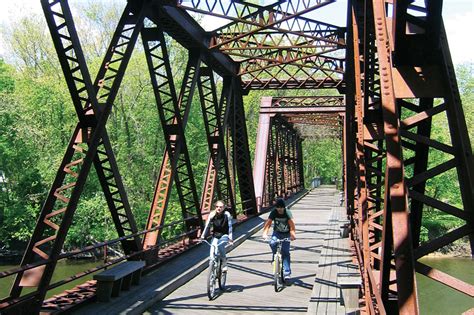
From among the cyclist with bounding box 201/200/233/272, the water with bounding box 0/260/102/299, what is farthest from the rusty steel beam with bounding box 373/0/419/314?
the water with bounding box 0/260/102/299

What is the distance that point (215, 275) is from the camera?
8.10 meters

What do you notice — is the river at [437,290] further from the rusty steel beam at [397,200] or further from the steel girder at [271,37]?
the rusty steel beam at [397,200]

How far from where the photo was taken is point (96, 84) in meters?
8.02

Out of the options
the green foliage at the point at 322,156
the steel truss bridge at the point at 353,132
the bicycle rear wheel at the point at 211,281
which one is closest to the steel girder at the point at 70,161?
the steel truss bridge at the point at 353,132

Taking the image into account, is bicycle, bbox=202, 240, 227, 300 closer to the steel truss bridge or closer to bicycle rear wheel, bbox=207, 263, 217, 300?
bicycle rear wheel, bbox=207, 263, 217, 300

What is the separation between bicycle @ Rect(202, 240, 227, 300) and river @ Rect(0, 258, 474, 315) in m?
15.8

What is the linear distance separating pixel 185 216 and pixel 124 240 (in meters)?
3.67

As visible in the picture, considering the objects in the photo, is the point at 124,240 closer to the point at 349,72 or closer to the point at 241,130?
the point at 349,72

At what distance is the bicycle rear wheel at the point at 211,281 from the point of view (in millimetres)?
7852

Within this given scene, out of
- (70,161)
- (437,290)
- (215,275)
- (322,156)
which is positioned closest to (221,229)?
(215,275)

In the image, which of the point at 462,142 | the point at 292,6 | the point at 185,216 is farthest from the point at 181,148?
the point at 462,142

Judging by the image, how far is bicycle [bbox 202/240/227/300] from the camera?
7859mm

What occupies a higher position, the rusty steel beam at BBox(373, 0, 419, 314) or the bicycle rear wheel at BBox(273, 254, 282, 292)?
the rusty steel beam at BBox(373, 0, 419, 314)

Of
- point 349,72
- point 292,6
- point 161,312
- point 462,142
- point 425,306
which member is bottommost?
point 425,306
